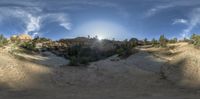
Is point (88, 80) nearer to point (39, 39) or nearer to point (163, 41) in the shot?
point (163, 41)

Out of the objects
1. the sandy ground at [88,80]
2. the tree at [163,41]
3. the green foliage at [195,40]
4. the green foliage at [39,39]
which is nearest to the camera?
the sandy ground at [88,80]

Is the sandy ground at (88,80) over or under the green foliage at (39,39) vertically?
under

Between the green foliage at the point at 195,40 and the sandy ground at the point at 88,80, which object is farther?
the green foliage at the point at 195,40

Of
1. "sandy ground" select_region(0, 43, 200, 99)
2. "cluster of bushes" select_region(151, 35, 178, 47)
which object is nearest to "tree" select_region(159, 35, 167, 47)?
"cluster of bushes" select_region(151, 35, 178, 47)

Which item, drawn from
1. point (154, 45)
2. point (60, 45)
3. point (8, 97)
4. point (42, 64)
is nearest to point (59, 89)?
point (8, 97)

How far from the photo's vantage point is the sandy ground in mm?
15258

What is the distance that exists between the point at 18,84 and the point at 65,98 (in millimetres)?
3560

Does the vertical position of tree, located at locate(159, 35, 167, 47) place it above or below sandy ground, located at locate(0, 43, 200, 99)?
above

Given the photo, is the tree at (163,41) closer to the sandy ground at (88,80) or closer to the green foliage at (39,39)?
the sandy ground at (88,80)

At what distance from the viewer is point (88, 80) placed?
18641 millimetres

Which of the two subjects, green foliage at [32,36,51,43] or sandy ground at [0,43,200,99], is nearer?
sandy ground at [0,43,200,99]

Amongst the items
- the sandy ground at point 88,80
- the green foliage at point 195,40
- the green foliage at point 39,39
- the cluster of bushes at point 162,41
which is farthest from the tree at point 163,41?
the green foliage at point 39,39

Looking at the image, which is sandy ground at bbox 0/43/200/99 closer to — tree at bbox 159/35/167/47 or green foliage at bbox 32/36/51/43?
tree at bbox 159/35/167/47

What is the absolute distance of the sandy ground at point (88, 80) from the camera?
15258mm
